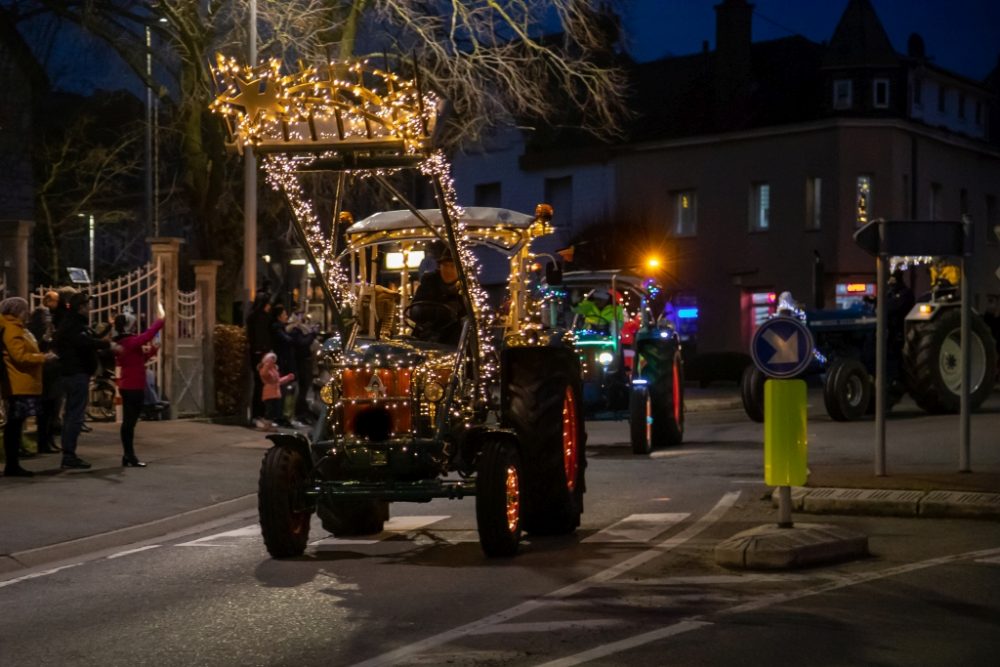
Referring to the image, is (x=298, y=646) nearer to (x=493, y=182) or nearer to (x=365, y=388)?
(x=365, y=388)

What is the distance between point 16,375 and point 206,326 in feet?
25.7

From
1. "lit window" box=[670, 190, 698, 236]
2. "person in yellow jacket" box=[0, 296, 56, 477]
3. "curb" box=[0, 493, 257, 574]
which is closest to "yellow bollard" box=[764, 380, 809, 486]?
"curb" box=[0, 493, 257, 574]

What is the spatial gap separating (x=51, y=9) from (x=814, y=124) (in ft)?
78.8

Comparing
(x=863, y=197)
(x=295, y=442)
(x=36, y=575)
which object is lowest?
(x=36, y=575)

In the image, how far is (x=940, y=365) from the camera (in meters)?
24.0

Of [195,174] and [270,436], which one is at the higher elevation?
[195,174]

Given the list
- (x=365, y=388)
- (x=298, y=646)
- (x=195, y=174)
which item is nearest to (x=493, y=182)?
(x=195, y=174)

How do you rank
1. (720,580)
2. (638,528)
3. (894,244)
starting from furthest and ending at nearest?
(894,244) < (638,528) < (720,580)

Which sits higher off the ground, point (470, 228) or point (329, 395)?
point (470, 228)

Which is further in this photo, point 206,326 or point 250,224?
point 250,224

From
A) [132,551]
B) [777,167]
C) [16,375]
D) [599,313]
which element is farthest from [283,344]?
[777,167]

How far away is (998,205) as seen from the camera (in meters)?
52.3

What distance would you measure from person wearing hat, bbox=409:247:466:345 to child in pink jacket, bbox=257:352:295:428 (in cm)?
951

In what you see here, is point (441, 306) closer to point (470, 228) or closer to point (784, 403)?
point (470, 228)
